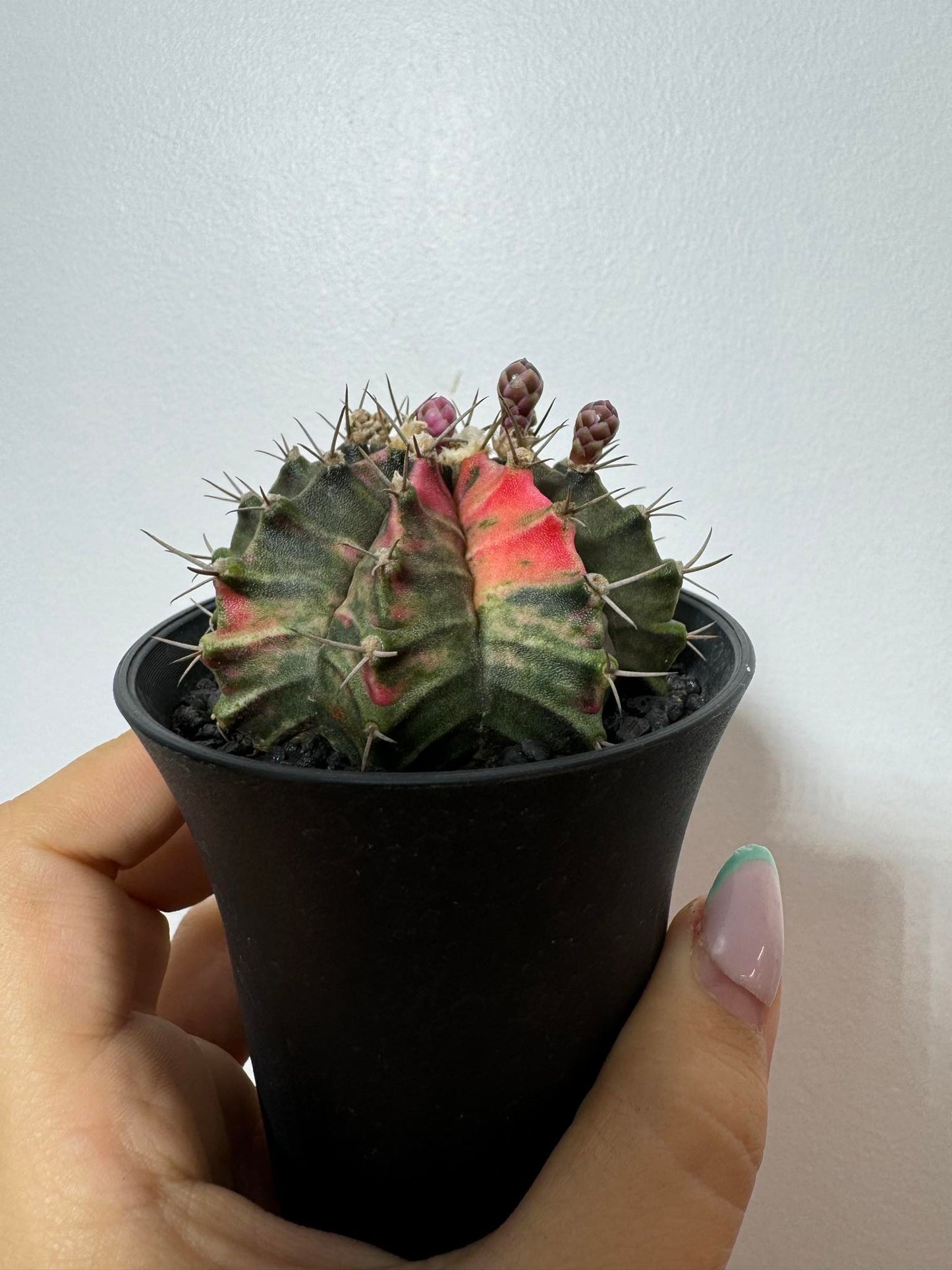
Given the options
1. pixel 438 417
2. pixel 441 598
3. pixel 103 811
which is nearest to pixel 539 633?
pixel 441 598

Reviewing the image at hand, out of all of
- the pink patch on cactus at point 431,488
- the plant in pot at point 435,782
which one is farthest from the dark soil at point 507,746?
the pink patch on cactus at point 431,488

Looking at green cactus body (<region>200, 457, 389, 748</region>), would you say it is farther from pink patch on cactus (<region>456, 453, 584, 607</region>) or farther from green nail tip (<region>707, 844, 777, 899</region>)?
green nail tip (<region>707, 844, 777, 899</region>)

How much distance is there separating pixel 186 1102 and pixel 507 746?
27 centimetres

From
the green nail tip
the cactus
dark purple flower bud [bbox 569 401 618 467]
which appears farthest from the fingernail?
dark purple flower bud [bbox 569 401 618 467]

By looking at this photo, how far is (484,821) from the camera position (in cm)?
38

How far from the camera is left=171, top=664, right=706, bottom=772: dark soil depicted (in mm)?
410

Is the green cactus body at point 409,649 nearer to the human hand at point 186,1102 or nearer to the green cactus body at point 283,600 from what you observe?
the green cactus body at point 283,600

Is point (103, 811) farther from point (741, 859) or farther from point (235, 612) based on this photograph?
point (741, 859)

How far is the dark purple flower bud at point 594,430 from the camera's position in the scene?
0.46 metres

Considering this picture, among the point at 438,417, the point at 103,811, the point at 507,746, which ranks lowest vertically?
the point at 103,811

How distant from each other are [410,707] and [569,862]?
9 centimetres

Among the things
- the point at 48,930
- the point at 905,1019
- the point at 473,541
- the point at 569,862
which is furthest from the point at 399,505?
the point at 905,1019

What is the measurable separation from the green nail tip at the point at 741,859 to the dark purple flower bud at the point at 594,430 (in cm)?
21

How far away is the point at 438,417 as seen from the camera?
1.61 ft
